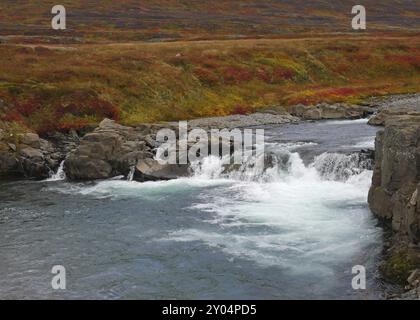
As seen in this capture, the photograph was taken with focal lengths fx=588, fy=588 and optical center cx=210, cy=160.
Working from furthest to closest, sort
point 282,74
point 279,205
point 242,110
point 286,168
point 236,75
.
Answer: point 282,74, point 236,75, point 242,110, point 286,168, point 279,205

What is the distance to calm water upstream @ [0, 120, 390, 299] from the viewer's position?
103ft

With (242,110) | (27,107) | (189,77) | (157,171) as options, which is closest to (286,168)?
(157,171)

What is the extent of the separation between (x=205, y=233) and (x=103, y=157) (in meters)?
21.8

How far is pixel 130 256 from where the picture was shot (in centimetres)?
3591

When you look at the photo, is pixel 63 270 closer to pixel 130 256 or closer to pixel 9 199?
pixel 130 256

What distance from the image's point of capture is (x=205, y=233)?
39.7 meters

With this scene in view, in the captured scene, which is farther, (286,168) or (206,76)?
(206,76)

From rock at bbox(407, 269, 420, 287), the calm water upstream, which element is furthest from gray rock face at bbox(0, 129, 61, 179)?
rock at bbox(407, 269, 420, 287)

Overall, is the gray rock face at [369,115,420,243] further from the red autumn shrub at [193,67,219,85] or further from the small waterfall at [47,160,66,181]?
the red autumn shrub at [193,67,219,85]

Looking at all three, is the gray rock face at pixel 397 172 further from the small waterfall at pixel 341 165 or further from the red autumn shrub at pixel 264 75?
the red autumn shrub at pixel 264 75

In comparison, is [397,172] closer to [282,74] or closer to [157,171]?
[157,171]

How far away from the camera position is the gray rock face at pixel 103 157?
57.2 m

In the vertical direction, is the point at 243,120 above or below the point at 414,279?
above
